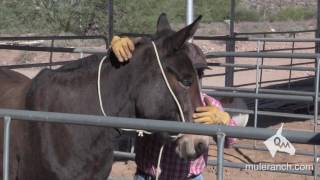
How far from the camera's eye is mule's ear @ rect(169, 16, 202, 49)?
3160 millimetres

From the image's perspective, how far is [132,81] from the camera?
11.0 ft

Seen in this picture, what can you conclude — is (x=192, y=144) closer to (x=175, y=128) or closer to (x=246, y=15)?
(x=175, y=128)

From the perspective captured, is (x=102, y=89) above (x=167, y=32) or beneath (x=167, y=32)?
beneath

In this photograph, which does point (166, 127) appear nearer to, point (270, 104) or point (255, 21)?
→ point (270, 104)

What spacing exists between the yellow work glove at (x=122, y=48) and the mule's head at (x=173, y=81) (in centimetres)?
11

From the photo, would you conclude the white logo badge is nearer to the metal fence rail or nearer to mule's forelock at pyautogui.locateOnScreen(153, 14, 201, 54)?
the metal fence rail

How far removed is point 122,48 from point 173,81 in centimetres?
33

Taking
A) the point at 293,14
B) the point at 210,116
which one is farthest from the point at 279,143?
the point at 293,14

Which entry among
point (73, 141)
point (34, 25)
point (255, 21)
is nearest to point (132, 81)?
point (73, 141)

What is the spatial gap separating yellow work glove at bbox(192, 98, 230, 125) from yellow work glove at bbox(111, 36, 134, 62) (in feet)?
1.59

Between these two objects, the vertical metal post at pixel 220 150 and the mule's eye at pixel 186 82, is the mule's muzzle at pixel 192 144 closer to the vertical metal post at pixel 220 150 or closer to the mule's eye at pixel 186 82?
the mule's eye at pixel 186 82

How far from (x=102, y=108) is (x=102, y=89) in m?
0.10

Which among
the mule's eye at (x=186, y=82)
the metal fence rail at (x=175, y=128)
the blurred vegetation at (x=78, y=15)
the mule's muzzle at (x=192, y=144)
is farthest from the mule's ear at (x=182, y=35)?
the blurred vegetation at (x=78, y=15)

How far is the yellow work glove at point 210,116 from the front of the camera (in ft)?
9.93
